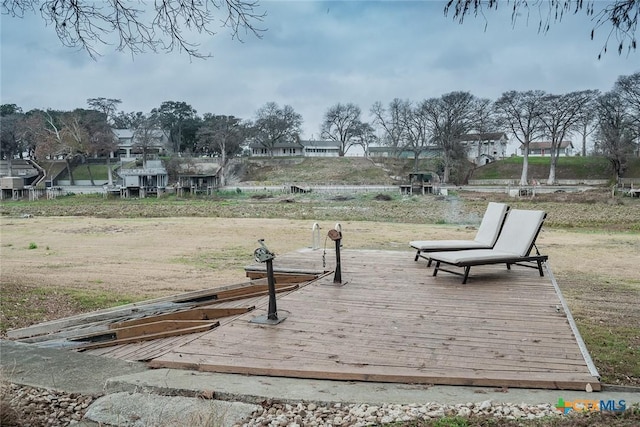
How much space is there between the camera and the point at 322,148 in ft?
290

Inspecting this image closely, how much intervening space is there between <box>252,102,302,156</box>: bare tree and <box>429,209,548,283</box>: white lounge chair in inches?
2763

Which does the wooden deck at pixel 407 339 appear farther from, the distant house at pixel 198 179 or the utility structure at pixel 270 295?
the distant house at pixel 198 179

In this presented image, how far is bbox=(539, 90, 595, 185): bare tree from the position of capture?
5197cm

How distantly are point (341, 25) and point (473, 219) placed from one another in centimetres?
2347

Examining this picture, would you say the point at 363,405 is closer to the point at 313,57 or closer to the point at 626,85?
the point at 313,57

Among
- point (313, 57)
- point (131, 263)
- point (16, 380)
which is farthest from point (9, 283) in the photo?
point (313, 57)

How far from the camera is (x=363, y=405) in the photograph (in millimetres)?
2848

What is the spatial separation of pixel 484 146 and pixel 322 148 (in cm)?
2864

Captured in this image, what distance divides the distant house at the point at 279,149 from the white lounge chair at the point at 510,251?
249ft

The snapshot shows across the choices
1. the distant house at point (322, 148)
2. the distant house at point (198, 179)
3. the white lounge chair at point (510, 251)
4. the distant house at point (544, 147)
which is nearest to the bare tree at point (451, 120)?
the distant house at point (198, 179)

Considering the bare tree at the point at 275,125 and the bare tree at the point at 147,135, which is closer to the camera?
the bare tree at the point at 147,135

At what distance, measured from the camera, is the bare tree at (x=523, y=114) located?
A: 53844 millimetres

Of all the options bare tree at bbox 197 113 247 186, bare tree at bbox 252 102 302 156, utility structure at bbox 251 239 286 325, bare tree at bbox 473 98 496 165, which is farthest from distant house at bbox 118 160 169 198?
utility structure at bbox 251 239 286 325

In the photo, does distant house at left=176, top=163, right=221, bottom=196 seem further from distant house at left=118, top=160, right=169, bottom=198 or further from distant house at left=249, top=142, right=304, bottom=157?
distant house at left=249, top=142, right=304, bottom=157
